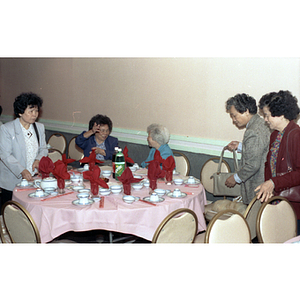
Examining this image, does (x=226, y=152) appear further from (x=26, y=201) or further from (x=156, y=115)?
(x=26, y=201)

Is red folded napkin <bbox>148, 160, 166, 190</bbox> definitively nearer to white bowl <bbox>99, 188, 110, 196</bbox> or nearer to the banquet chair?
white bowl <bbox>99, 188, 110, 196</bbox>

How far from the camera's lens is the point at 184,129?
4117 mm

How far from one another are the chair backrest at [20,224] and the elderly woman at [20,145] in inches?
29.8

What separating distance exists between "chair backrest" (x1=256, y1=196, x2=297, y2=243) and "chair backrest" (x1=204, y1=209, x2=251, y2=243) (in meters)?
0.11

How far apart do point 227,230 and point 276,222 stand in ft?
1.53

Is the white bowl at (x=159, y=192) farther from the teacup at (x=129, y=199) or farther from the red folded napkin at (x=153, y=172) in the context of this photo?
the teacup at (x=129, y=199)

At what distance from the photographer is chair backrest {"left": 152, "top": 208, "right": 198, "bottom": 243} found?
1.83 metres

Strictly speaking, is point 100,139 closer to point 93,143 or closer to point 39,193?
point 93,143

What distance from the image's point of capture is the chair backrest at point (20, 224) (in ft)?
6.59

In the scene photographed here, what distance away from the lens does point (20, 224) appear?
6.84ft

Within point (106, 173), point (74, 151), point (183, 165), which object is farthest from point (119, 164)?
point (74, 151)

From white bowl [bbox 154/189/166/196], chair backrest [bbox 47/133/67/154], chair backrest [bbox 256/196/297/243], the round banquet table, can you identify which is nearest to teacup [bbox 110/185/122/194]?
the round banquet table

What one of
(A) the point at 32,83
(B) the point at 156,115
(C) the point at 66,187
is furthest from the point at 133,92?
(A) the point at 32,83

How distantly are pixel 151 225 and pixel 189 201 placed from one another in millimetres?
367
